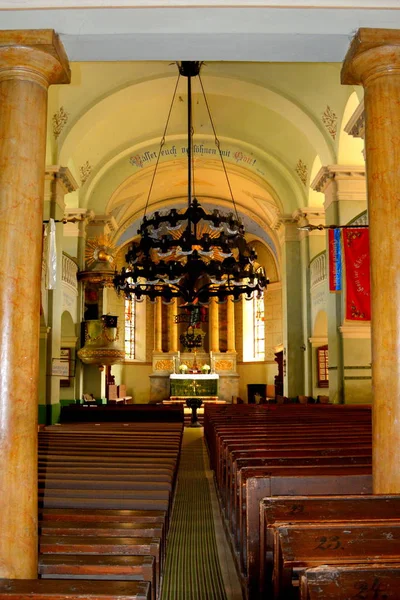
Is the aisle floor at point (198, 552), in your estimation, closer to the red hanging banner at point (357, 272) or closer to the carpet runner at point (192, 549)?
the carpet runner at point (192, 549)

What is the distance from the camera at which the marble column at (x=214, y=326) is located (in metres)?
25.2

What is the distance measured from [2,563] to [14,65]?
2866mm

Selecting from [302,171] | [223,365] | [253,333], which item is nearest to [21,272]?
[302,171]

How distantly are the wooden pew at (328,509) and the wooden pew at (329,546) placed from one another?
0.30ft

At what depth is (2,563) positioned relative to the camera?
299 cm

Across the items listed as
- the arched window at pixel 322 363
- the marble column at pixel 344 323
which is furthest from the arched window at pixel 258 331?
the marble column at pixel 344 323

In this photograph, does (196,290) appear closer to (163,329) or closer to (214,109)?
(214,109)

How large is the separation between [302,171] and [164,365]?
11984mm

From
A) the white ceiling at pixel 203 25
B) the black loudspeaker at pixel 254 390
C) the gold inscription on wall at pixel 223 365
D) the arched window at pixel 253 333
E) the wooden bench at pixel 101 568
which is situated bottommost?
the black loudspeaker at pixel 254 390

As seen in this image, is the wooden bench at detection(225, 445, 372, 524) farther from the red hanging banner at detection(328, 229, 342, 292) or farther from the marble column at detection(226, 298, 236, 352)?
the marble column at detection(226, 298, 236, 352)

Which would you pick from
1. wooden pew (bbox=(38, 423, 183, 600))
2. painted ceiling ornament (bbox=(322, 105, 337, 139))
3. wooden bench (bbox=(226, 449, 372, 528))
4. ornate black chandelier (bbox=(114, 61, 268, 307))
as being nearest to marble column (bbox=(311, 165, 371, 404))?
painted ceiling ornament (bbox=(322, 105, 337, 139))

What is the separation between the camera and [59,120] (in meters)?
11.9

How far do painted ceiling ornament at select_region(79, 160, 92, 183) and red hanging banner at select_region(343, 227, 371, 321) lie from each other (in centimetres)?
737

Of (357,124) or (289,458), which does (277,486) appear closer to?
(289,458)
